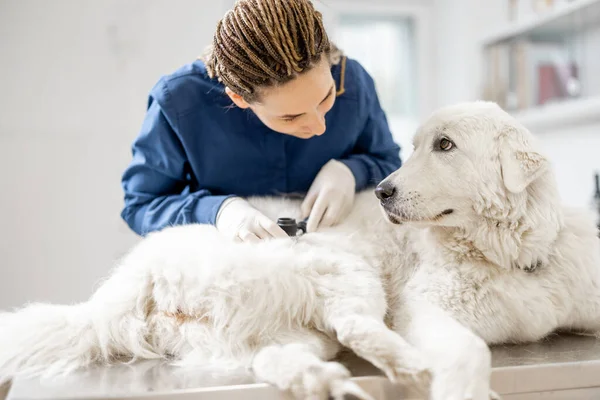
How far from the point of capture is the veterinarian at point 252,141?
124 centimetres

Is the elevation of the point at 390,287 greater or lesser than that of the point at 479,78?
lesser

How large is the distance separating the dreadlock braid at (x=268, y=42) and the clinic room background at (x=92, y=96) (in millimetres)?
2197

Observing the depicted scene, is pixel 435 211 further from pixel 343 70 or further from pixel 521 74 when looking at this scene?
pixel 521 74

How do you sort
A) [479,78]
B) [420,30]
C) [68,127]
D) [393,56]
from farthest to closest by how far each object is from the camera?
[393,56], [420,30], [479,78], [68,127]

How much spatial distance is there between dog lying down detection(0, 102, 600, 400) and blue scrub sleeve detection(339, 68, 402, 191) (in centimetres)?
34

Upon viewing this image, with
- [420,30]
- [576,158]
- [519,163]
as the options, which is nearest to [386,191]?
[519,163]

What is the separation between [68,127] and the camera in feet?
10.8

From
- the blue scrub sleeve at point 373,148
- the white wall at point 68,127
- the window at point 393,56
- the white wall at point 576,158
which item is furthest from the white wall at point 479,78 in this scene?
the white wall at point 68,127

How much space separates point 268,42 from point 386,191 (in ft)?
1.34

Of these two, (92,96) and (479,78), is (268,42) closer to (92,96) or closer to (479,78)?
(92,96)

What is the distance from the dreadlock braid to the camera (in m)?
1.14

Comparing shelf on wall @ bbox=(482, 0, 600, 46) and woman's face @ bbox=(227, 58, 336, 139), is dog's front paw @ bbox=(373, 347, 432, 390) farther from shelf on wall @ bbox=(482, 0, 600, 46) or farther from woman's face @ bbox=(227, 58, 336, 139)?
shelf on wall @ bbox=(482, 0, 600, 46)

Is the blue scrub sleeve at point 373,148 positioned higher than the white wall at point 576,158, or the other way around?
the blue scrub sleeve at point 373,148

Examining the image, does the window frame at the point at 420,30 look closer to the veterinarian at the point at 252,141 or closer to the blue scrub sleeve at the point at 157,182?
the veterinarian at the point at 252,141
